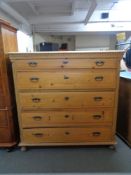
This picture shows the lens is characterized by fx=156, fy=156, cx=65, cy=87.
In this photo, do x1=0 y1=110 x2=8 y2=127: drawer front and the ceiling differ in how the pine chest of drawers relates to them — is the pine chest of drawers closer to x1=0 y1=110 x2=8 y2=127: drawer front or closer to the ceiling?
x1=0 y1=110 x2=8 y2=127: drawer front

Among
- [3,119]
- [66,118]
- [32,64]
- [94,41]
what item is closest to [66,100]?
[66,118]

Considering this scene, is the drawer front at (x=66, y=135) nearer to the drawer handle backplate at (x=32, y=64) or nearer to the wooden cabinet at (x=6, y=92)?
the wooden cabinet at (x=6, y=92)

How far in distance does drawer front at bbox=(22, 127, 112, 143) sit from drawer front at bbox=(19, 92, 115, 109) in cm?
30

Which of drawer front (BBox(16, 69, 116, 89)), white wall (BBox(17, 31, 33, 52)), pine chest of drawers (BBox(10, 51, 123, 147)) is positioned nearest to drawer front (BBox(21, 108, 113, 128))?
pine chest of drawers (BBox(10, 51, 123, 147))

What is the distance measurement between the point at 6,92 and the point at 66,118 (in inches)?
29.8

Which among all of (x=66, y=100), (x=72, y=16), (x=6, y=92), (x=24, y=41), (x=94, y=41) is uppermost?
(x=72, y=16)

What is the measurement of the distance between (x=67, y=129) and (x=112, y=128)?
53 centimetres

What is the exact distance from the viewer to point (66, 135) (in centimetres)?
187

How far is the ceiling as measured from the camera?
421 centimetres

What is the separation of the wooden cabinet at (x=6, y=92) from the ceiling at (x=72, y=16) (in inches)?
92.7

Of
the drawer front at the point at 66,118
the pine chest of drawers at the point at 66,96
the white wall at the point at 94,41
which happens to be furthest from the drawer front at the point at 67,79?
the white wall at the point at 94,41

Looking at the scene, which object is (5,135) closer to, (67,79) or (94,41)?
(67,79)

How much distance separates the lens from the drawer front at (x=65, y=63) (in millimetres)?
1690

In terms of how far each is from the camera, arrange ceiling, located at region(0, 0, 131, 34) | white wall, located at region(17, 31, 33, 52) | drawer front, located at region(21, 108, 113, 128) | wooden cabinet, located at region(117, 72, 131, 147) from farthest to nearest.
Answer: white wall, located at region(17, 31, 33, 52) < ceiling, located at region(0, 0, 131, 34) < wooden cabinet, located at region(117, 72, 131, 147) < drawer front, located at region(21, 108, 113, 128)
